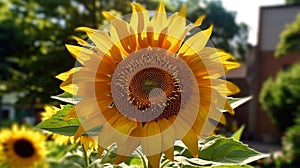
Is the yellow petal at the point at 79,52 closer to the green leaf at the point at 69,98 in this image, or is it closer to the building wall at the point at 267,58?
the green leaf at the point at 69,98

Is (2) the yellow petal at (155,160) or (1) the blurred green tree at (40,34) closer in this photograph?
(2) the yellow petal at (155,160)

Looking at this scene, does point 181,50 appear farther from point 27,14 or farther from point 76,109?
point 27,14

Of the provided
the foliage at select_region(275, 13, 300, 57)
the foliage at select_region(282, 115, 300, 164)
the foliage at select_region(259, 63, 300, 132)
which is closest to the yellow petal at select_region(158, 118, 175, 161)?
the foliage at select_region(282, 115, 300, 164)

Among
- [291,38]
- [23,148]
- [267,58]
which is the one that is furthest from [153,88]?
[267,58]

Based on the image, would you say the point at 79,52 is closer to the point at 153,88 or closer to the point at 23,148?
the point at 153,88

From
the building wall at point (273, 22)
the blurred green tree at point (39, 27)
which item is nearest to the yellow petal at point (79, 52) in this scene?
the blurred green tree at point (39, 27)

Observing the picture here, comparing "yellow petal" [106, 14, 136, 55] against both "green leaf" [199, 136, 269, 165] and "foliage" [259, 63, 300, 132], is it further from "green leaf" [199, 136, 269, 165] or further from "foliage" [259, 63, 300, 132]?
"foliage" [259, 63, 300, 132]
